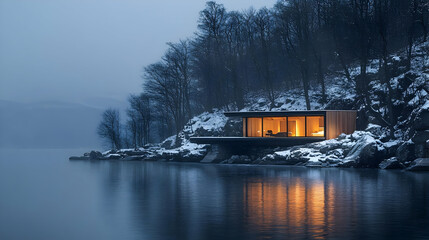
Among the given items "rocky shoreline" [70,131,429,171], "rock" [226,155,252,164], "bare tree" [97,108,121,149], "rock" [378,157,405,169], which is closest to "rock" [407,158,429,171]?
"rocky shoreline" [70,131,429,171]

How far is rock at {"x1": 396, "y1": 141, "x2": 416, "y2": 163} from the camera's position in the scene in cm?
3616

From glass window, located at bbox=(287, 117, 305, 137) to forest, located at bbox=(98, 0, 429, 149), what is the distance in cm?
526

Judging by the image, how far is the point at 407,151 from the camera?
3625 cm

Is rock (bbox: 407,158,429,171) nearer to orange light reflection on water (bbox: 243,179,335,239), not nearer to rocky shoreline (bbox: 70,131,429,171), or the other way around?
rocky shoreline (bbox: 70,131,429,171)

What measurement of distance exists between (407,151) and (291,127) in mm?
13832

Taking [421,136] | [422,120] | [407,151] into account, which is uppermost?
[422,120]

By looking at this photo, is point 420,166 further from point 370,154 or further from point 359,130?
point 359,130

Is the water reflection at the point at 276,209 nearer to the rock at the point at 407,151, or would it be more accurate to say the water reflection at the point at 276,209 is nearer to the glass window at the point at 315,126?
the rock at the point at 407,151

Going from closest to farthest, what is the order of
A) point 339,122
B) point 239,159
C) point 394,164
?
point 394,164
point 339,122
point 239,159

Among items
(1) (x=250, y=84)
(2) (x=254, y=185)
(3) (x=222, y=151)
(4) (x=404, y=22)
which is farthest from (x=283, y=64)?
(2) (x=254, y=185)

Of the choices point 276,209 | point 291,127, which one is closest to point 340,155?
point 291,127

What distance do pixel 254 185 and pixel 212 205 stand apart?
282 inches

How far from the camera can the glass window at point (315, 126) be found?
153ft

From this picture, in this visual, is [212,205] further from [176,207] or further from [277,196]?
[277,196]
